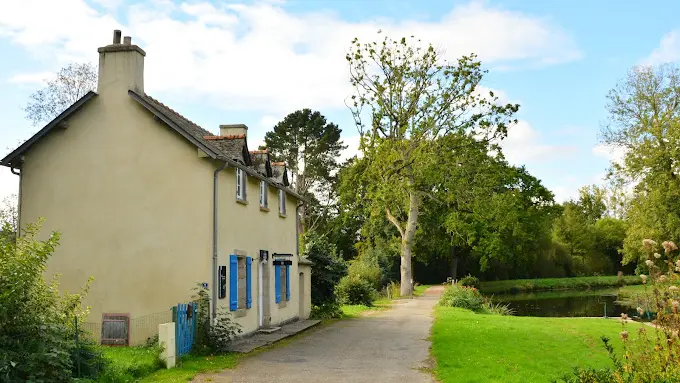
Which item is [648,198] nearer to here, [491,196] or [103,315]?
[491,196]

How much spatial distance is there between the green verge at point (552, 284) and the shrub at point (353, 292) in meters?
23.1

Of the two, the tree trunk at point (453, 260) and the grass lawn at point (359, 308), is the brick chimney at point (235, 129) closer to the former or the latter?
the grass lawn at point (359, 308)

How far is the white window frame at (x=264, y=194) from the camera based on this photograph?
20.4m

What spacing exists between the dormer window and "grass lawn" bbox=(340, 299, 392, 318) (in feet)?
33.0

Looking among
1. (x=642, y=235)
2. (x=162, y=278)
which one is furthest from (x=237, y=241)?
(x=642, y=235)

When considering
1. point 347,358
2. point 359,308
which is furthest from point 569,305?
point 347,358

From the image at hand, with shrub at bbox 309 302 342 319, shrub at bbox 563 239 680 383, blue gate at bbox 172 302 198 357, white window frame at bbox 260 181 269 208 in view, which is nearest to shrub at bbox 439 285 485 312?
shrub at bbox 309 302 342 319

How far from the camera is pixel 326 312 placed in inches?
Answer: 1020

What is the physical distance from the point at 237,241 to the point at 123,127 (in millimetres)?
4322

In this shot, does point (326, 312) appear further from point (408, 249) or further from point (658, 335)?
point (658, 335)

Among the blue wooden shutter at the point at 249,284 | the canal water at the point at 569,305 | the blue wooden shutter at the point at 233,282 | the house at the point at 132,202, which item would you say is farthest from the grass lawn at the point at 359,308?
the blue wooden shutter at the point at 233,282

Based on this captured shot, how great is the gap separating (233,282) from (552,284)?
47.3m

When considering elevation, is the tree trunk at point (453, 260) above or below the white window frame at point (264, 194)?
below

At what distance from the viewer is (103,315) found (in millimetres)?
16203
